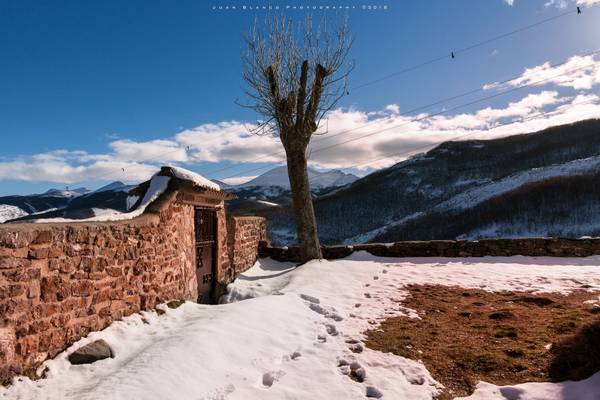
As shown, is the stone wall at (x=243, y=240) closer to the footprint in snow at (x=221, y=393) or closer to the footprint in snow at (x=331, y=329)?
the footprint in snow at (x=331, y=329)

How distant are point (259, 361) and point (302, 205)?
7.02m

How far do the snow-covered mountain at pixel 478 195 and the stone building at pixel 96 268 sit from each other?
1247 inches

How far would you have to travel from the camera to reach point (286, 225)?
194 feet

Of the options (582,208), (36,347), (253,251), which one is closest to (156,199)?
(36,347)

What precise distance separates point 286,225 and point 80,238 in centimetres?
5523

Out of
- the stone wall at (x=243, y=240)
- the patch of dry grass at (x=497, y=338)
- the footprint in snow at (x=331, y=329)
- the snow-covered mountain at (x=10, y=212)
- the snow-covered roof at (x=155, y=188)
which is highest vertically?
the snow-covered mountain at (x=10, y=212)

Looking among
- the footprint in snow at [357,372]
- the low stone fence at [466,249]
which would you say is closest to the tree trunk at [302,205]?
the low stone fence at [466,249]

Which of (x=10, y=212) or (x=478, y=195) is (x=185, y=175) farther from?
(x=10, y=212)

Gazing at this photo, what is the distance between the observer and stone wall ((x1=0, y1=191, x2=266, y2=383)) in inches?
125

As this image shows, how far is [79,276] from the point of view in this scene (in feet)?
13.1

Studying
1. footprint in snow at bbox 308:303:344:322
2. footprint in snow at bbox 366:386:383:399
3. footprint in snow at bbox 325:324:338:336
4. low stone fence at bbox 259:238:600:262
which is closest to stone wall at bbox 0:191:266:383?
footprint in snow at bbox 308:303:344:322

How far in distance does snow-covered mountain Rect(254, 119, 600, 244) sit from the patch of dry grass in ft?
95.2

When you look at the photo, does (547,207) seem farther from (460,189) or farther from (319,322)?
(319,322)

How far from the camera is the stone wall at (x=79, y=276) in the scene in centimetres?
319
